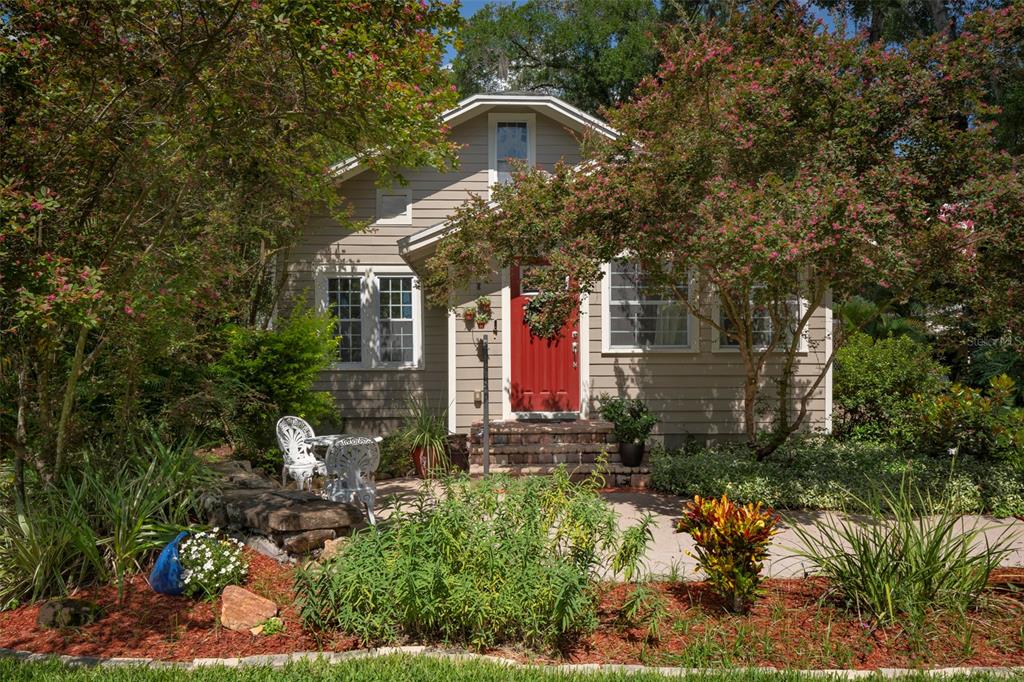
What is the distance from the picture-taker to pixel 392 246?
1235cm

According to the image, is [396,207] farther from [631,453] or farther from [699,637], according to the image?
[699,637]

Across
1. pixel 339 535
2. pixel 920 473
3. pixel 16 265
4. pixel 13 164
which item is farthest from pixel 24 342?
pixel 920 473

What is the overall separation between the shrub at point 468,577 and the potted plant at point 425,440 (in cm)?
561

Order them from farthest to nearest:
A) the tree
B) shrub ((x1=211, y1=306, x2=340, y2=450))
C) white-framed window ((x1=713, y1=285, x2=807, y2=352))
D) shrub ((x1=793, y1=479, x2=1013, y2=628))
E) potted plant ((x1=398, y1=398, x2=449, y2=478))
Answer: the tree < white-framed window ((x1=713, y1=285, x2=807, y2=352)) < potted plant ((x1=398, y1=398, x2=449, y2=478)) < shrub ((x1=211, y1=306, x2=340, y2=450)) < shrub ((x1=793, y1=479, x2=1013, y2=628))

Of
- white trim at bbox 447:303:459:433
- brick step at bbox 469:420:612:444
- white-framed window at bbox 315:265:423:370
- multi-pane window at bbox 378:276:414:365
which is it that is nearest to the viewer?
brick step at bbox 469:420:612:444

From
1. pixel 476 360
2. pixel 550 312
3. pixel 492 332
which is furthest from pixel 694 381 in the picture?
pixel 550 312

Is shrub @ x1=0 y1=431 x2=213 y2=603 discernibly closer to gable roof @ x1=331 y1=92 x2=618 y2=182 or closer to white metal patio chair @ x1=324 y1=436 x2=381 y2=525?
white metal patio chair @ x1=324 y1=436 x2=381 y2=525

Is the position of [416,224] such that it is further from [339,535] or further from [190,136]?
[339,535]

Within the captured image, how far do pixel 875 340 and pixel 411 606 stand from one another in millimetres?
12236

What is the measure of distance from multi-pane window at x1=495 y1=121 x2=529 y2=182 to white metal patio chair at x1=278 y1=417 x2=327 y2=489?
238 inches

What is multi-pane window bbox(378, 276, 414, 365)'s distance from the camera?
12.4 metres

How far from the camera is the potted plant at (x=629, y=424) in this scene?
383 inches

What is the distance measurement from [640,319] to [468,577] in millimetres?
7595

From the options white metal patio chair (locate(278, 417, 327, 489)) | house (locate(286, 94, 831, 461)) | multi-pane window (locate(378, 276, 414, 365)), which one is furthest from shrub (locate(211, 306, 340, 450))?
multi-pane window (locate(378, 276, 414, 365))
